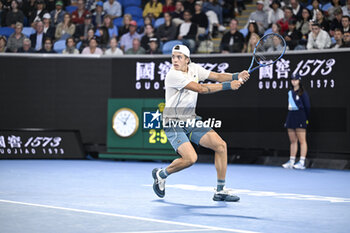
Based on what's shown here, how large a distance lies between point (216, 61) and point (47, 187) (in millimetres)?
6936

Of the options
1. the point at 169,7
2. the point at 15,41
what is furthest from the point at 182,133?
the point at 169,7

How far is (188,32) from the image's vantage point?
53.0ft

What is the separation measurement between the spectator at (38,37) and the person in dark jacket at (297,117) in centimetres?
724

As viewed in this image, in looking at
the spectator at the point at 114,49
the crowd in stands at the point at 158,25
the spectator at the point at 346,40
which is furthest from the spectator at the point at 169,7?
the spectator at the point at 346,40

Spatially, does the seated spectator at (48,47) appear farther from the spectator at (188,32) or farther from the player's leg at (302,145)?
the player's leg at (302,145)

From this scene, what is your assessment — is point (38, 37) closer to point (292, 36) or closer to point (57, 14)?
point (57, 14)

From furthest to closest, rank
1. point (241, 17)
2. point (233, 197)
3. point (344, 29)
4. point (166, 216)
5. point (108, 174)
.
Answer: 1. point (241, 17)
2. point (344, 29)
3. point (108, 174)
4. point (233, 197)
5. point (166, 216)

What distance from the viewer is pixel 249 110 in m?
15.0

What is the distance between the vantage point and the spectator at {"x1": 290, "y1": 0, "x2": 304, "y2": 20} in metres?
15.3

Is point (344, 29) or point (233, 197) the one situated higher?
point (344, 29)

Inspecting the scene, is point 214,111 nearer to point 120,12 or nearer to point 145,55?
point 145,55

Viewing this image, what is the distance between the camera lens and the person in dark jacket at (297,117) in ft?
45.0

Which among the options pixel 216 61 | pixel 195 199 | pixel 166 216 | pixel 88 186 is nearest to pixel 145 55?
pixel 216 61

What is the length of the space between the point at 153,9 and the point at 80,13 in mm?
2340
